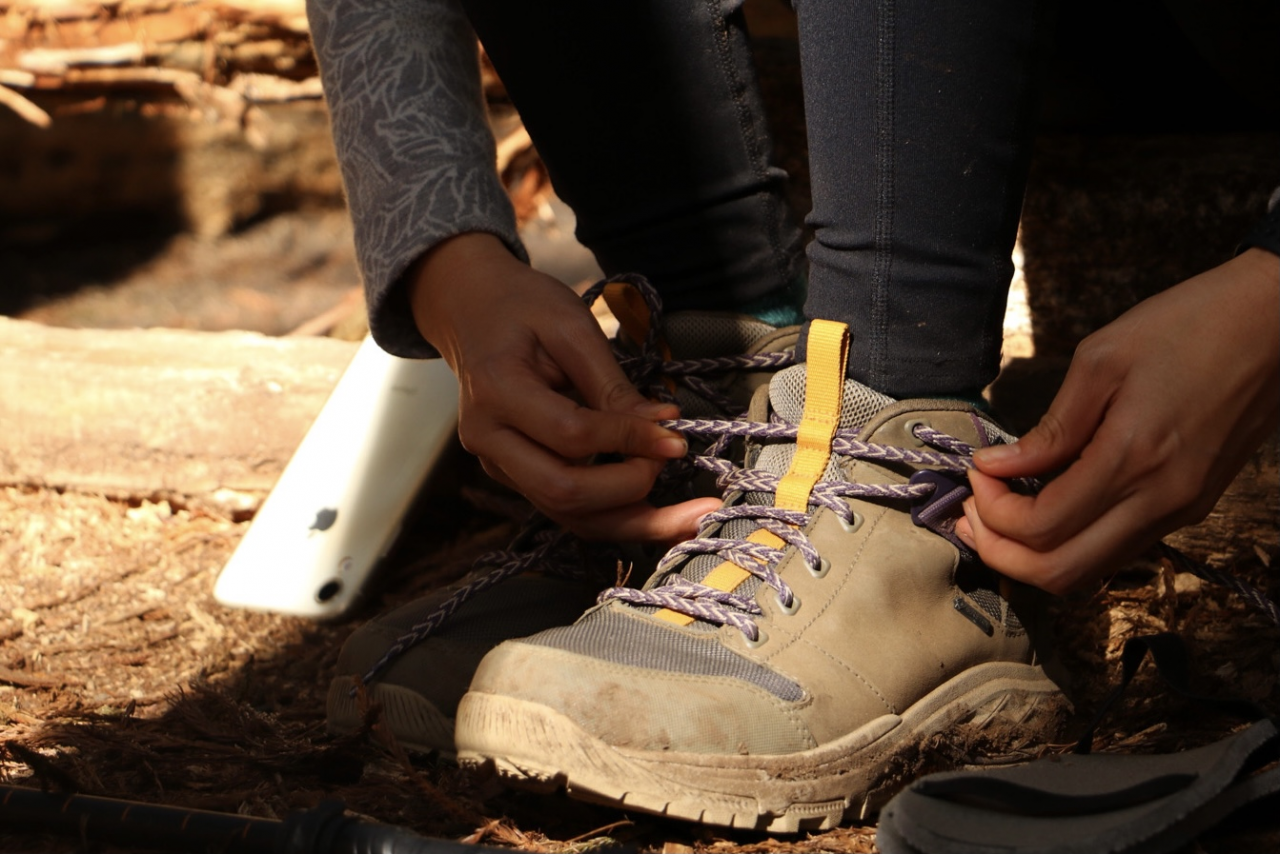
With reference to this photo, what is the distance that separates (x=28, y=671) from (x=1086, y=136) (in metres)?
1.51

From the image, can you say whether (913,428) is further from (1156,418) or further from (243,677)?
(243,677)

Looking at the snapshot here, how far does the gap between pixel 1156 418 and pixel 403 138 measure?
0.76 meters

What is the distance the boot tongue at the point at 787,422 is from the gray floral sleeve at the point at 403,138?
1.01ft

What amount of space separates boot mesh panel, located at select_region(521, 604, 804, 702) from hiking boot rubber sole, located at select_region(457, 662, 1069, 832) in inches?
2.4

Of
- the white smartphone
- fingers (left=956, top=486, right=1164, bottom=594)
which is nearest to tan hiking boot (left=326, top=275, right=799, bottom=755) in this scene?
fingers (left=956, top=486, right=1164, bottom=594)

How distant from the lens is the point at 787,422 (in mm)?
1043

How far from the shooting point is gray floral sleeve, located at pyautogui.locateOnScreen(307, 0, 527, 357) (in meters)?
1.12

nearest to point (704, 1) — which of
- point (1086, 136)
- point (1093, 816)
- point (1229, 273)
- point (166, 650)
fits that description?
point (1229, 273)

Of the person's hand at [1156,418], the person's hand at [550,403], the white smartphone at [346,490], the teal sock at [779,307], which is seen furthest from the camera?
the white smartphone at [346,490]

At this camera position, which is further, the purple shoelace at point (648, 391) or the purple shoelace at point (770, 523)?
the purple shoelace at point (648, 391)

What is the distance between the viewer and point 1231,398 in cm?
78

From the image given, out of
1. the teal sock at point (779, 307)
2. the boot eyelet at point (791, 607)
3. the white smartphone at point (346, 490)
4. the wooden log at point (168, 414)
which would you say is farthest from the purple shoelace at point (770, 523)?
the wooden log at point (168, 414)

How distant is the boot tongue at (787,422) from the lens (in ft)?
3.32

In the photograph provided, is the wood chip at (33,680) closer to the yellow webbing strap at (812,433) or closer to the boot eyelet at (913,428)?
the yellow webbing strap at (812,433)
